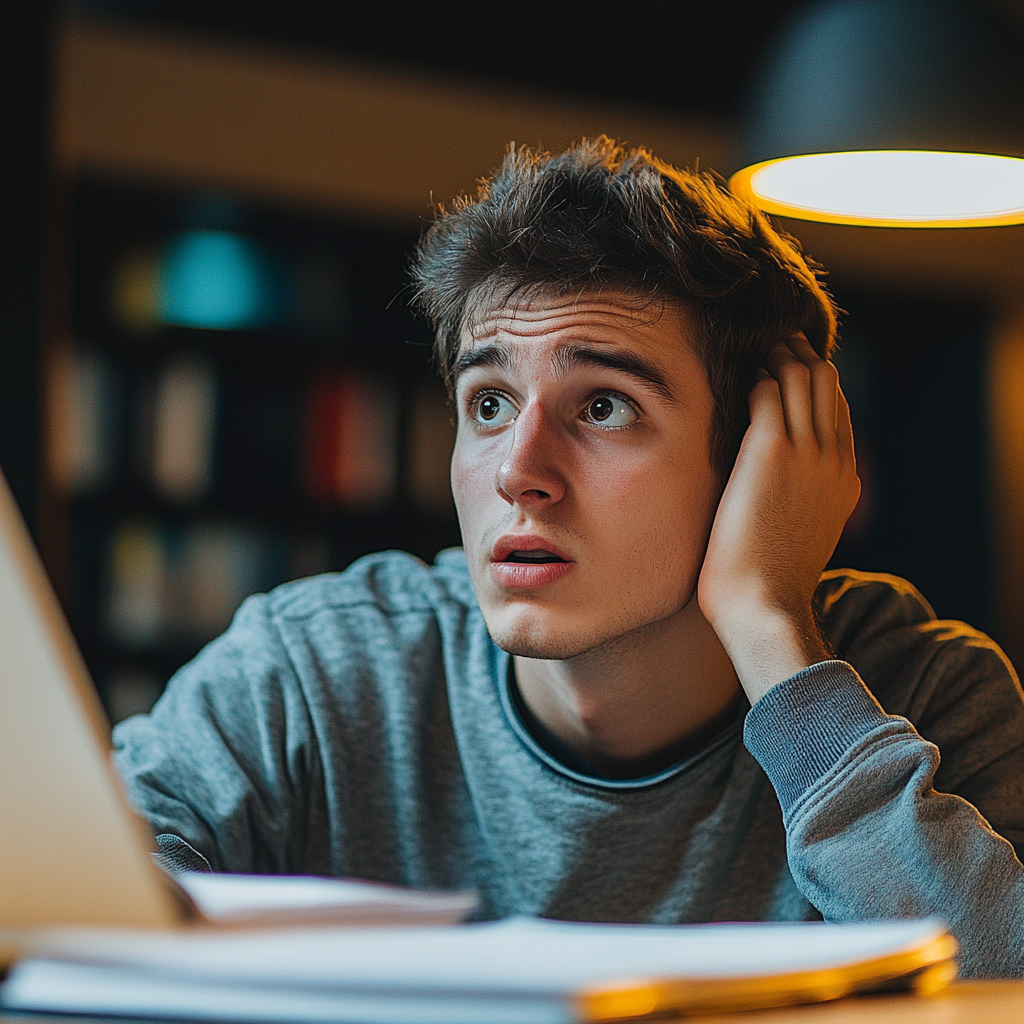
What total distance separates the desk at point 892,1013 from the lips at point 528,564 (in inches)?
23.5

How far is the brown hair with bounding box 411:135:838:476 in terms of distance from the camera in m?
1.19

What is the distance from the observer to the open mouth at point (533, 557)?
1.14 metres

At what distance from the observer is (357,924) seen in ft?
1.67

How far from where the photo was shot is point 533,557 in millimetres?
1145

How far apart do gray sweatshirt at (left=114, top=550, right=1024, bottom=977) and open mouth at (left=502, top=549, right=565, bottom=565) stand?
187 mm

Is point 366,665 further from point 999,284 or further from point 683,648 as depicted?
point 999,284

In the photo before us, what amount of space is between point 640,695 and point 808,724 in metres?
0.28

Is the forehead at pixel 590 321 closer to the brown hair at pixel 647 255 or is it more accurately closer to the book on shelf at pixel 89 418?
the brown hair at pixel 647 255

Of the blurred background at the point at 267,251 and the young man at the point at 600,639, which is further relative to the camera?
the blurred background at the point at 267,251

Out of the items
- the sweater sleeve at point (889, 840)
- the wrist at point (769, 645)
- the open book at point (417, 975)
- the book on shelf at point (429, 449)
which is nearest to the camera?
the open book at point (417, 975)

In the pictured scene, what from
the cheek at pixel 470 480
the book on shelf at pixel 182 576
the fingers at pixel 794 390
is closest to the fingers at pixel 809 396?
the fingers at pixel 794 390

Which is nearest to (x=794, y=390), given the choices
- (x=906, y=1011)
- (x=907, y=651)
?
(x=907, y=651)

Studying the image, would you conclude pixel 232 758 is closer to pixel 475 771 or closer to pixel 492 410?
pixel 475 771

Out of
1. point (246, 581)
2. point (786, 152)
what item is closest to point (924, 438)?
point (246, 581)
